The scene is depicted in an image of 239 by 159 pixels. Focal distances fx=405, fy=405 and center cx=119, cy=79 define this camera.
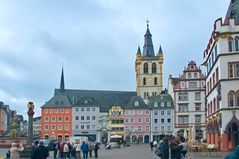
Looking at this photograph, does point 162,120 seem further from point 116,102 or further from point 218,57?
point 218,57

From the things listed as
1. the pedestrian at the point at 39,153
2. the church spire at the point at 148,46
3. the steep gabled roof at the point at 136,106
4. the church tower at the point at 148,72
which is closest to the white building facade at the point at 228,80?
the pedestrian at the point at 39,153

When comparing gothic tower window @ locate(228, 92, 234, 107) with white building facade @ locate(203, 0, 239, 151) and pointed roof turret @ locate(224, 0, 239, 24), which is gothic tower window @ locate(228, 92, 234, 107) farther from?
pointed roof turret @ locate(224, 0, 239, 24)

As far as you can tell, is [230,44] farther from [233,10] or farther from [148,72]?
[148,72]

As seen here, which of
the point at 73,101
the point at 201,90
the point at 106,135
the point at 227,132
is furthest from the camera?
the point at 73,101

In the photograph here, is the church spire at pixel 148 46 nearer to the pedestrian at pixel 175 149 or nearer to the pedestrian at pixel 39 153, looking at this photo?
the pedestrian at pixel 175 149

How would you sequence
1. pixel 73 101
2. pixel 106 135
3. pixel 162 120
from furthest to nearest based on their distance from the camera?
1. pixel 73 101
2. pixel 106 135
3. pixel 162 120

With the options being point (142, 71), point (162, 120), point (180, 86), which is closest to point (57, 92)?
point (142, 71)

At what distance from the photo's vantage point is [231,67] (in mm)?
39562

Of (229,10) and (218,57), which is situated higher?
(229,10)

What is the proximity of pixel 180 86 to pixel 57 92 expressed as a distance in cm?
5335

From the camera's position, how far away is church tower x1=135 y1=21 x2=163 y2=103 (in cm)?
12569

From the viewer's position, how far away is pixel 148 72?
127938mm

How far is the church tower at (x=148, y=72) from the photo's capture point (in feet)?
412

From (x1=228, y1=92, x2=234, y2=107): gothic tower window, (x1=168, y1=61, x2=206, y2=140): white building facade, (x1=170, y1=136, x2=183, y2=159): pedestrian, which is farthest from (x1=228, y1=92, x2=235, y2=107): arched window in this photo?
(x1=168, y1=61, x2=206, y2=140): white building facade
